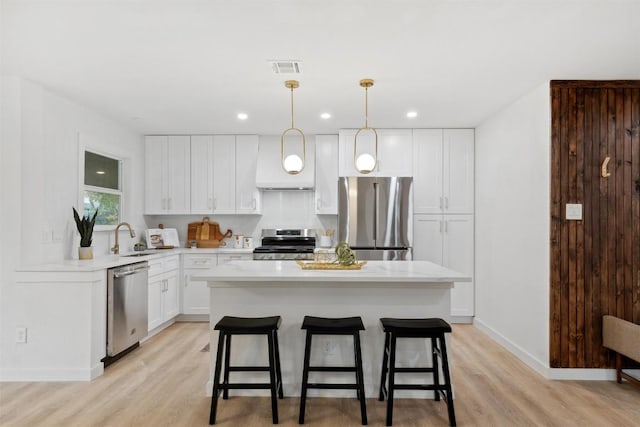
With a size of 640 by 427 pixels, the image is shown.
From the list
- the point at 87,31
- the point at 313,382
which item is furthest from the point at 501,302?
the point at 87,31

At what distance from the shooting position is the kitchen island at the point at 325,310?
301 cm

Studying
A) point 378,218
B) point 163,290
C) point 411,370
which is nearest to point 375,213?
point 378,218

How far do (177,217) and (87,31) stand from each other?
11.7 ft

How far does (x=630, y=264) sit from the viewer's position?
11.1ft

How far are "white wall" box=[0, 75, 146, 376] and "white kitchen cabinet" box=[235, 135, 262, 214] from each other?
1.91 m

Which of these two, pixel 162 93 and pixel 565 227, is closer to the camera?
pixel 565 227

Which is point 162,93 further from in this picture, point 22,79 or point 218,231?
point 218,231

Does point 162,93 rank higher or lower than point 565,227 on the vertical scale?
higher

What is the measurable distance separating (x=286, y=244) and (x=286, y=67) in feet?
9.59

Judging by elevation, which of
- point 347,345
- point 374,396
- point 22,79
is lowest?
point 374,396

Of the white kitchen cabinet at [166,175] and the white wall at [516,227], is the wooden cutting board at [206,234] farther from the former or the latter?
the white wall at [516,227]

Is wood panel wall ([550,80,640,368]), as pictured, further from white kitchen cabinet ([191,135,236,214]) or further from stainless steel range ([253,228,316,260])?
white kitchen cabinet ([191,135,236,214])

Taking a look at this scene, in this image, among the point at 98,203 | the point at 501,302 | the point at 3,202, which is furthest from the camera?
the point at 98,203

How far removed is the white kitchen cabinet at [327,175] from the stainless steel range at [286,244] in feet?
1.51
